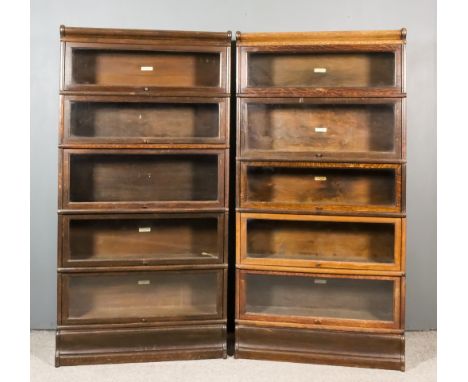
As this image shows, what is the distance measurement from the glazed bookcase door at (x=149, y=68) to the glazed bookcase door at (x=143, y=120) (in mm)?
66

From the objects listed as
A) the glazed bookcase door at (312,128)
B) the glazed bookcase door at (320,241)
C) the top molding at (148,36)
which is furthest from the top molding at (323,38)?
the glazed bookcase door at (320,241)

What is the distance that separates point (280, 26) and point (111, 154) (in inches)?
43.6

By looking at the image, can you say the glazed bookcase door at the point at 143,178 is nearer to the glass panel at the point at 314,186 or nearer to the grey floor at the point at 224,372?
the glass panel at the point at 314,186

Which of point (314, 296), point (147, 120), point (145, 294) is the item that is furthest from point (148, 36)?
point (314, 296)

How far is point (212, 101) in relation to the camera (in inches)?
86.5

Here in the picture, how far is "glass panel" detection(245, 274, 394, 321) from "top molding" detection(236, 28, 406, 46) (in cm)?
105

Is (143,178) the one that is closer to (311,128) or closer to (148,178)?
(148,178)

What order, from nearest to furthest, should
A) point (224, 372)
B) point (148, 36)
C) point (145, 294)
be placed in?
point (224, 372), point (148, 36), point (145, 294)

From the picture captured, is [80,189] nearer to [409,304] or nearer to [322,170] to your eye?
[322,170]

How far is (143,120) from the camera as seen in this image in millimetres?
2328

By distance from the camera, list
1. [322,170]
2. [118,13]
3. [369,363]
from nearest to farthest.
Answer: [369,363], [322,170], [118,13]

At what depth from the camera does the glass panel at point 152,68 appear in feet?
7.38

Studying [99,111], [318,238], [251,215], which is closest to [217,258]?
[251,215]

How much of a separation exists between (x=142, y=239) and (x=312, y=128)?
0.96m
